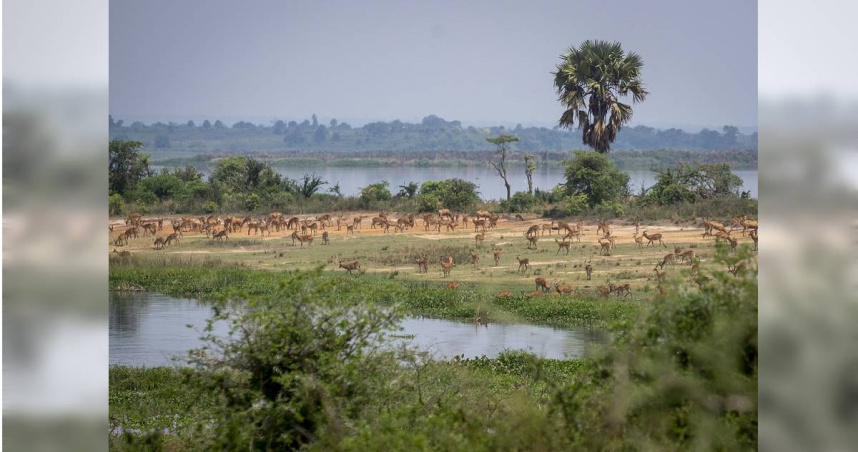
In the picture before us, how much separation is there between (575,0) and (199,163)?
3.13 metres

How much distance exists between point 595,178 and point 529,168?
52cm

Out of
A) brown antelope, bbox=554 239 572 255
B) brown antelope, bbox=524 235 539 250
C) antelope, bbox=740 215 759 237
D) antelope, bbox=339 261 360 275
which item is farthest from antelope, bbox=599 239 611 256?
antelope, bbox=339 261 360 275

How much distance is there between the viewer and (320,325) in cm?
410

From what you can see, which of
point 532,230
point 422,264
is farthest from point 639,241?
point 422,264

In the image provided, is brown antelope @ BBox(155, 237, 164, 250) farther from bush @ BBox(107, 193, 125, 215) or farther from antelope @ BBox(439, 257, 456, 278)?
antelope @ BBox(439, 257, 456, 278)

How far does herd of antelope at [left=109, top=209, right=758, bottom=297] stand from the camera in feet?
24.1

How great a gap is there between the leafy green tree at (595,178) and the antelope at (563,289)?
37.2 inches

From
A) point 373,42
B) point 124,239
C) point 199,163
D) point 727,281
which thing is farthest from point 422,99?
point 727,281

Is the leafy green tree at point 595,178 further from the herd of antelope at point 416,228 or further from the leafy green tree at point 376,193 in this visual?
the leafy green tree at point 376,193

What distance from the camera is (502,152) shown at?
8.15 m

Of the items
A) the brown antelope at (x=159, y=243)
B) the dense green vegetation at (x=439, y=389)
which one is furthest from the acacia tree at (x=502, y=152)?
the dense green vegetation at (x=439, y=389)

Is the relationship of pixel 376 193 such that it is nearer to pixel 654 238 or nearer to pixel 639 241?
pixel 639 241

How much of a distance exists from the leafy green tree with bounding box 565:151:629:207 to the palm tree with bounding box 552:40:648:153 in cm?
11

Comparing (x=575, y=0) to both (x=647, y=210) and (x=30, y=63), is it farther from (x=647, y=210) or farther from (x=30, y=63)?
(x=30, y=63)
